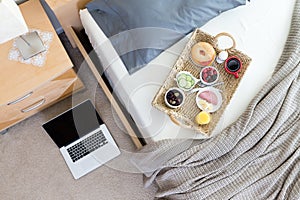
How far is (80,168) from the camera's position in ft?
5.27

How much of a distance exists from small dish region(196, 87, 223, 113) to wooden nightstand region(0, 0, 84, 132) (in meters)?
0.51

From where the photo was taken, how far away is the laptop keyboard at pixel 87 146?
1573 mm

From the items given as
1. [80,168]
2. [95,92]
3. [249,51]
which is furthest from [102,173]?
[249,51]

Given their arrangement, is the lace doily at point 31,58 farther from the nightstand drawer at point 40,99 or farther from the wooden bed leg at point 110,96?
the wooden bed leg at point 110,96

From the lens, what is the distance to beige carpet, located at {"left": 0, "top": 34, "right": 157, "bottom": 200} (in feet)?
5.27

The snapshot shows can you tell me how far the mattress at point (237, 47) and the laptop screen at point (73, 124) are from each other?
18cm

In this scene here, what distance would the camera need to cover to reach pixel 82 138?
157cm

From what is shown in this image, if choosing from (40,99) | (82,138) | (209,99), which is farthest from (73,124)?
(209,99)

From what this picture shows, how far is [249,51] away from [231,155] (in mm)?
430

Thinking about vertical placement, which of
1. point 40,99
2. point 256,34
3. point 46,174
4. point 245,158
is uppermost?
point 256,34

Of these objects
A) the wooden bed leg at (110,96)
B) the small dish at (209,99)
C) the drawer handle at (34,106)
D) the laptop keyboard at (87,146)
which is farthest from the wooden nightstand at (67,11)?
the small dish at (209,99)

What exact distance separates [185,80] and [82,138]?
541mm

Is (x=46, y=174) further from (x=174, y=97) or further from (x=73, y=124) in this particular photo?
(x=174, y=97)

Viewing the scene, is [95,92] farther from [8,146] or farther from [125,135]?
[8,146]
